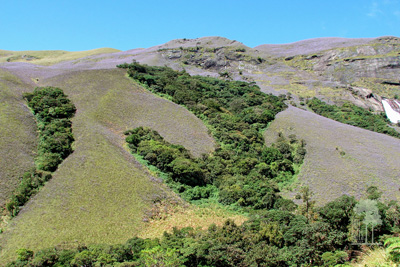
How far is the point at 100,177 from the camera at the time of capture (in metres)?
31.3

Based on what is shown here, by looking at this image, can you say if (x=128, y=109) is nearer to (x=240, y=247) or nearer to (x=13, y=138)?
(x=13, y=138)

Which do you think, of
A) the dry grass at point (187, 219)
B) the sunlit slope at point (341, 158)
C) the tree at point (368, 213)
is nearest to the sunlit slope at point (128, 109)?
the dry grass at point (187, 219)

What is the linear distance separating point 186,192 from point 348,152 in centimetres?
2312

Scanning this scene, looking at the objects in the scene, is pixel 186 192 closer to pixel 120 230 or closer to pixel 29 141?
pixel 120 230

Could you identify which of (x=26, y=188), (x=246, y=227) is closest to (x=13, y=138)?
(x=26, y=188)

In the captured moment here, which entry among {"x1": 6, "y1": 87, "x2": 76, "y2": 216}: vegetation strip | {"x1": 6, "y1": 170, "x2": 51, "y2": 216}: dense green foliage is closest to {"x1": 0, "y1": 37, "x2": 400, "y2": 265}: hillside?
{"x1": 6, "y1": 170, "x2": 51, "y2": 216}: dense green foliage

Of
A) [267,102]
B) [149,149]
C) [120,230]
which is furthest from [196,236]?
[267,102]

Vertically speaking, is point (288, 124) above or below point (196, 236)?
above

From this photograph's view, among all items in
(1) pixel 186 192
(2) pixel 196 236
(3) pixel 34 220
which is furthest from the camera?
(1) pixel 186 192

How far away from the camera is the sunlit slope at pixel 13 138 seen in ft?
95.1

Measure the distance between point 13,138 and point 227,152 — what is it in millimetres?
24920

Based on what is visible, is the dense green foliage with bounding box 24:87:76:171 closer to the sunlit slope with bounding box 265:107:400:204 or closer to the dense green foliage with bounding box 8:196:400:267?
the dense green foliage with bounding box 8:196:400:267

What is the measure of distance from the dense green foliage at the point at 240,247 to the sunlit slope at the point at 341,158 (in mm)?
9045

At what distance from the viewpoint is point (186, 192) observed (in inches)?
1336
